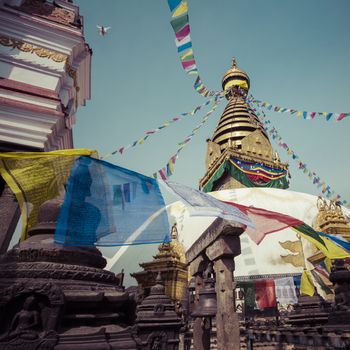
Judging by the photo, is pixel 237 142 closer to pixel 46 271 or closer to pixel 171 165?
pixel 171 165

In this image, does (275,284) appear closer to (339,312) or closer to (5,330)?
(339,312)

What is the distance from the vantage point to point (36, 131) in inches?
196

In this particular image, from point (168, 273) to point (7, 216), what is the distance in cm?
904

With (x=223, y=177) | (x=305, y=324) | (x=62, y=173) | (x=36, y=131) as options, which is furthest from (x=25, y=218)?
(x=223, y=177)

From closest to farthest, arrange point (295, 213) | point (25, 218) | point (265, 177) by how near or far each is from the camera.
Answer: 1. point (25, 218)
2. point (295, 213)
3. point (265, 177)

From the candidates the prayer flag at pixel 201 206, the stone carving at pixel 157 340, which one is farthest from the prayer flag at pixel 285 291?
→ the prayer flag at pixel 201 206

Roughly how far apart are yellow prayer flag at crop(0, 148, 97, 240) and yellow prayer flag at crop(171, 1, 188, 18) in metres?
5.70

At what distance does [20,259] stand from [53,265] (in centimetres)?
35

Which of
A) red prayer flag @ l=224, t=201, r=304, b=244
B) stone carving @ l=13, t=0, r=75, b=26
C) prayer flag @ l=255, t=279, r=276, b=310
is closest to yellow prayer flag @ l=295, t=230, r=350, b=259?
red prayer flag @ l=224, t=201, r=304, b=244

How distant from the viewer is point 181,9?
7.12 m

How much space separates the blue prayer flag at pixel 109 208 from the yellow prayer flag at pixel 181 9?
19.3 feet

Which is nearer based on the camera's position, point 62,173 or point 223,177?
point 62,173

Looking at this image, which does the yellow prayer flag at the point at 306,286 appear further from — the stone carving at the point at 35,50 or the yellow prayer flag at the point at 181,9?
the stone carving at the point at 35,50

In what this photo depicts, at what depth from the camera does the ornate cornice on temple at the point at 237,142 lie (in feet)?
80.0
